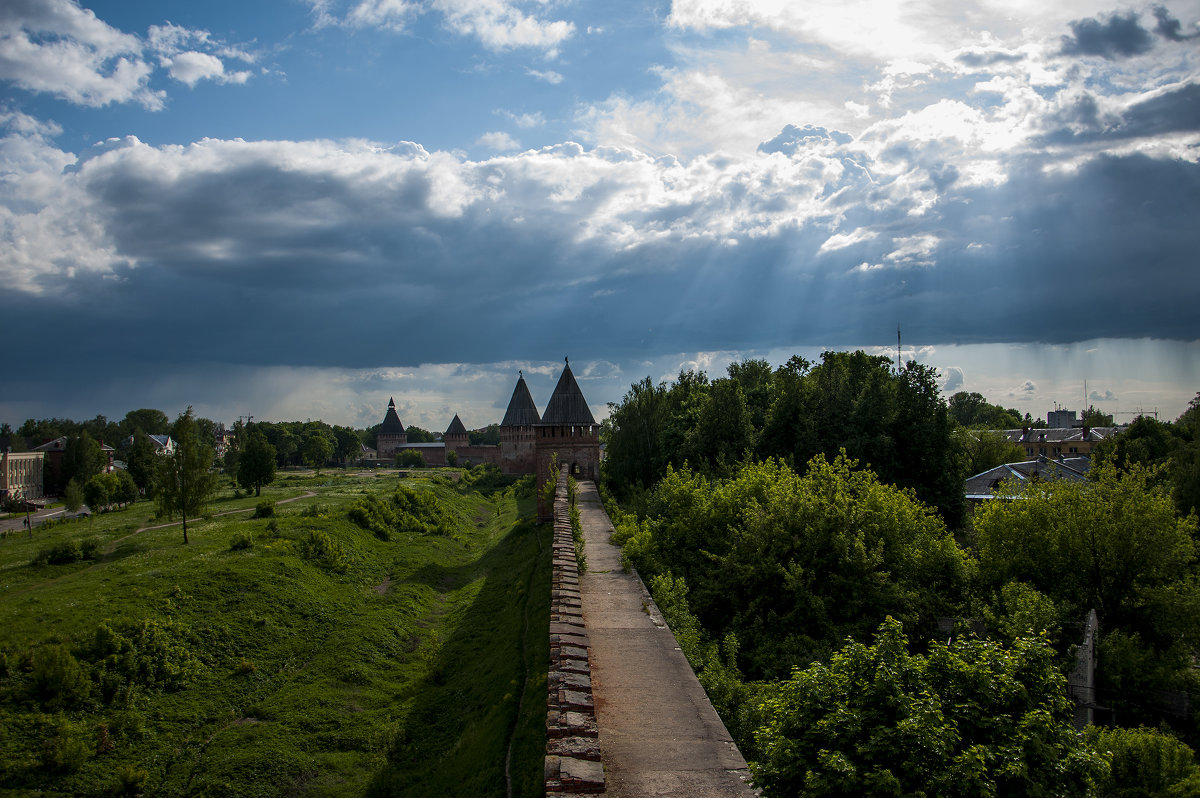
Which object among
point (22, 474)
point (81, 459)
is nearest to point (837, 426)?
point (81, 459)

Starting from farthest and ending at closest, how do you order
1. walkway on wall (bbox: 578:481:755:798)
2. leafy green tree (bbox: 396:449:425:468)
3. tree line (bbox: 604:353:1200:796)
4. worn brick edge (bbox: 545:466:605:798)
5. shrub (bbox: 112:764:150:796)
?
leafy green tree (bbox: 396:449:425:468) → shrub (bbox: 112:764:150:796) → walkway on wall (bbox: 578:481:755:798) → worn brick edge (bbox: 545:466:605:798) → tree line (bbox: 604:353:1200:796)

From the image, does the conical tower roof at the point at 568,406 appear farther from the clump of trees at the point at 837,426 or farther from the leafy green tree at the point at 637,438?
the clump of trees at the point at 837,426

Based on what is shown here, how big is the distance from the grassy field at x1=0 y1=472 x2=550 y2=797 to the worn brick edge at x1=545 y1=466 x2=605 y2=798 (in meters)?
0.91

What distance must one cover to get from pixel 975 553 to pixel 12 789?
21245 millimetres

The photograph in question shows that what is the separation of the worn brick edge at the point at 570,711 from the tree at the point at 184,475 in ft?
47.2

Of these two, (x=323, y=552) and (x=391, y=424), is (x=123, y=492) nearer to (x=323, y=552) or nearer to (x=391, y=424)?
(x=323, y=552)

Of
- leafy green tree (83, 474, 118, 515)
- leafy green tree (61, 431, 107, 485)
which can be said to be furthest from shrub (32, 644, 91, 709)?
leafy green tree (61, 431, 107, 485)

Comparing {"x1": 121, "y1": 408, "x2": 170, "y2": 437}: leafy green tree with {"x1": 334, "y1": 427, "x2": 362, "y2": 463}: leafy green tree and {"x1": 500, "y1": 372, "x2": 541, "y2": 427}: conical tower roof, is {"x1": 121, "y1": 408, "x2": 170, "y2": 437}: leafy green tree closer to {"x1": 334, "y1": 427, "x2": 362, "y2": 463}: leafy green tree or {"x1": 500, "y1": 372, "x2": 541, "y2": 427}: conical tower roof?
{"x1": 334, "y1": 427, "x2": 362, "y2": 463}: leafy green tree

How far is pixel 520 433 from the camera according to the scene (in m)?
44.0

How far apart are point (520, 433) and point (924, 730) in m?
39.6

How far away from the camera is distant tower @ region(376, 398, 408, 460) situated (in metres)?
84.4

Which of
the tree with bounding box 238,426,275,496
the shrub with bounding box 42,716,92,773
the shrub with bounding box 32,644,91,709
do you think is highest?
the tree with bounding box 238,426,275,496

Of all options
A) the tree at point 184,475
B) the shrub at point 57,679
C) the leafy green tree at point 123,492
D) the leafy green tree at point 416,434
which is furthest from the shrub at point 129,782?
the leafy green tree at point 416,434

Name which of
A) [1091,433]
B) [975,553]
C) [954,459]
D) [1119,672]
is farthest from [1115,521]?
[1091,433]
